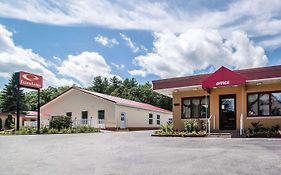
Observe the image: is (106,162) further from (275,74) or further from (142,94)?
(142,94)

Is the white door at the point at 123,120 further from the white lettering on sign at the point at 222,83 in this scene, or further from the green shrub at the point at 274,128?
the green shrub at the point at 274,128

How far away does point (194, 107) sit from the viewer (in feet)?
68.2

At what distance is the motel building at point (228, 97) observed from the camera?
1739cm

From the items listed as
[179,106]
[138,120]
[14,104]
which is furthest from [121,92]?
[179,106]

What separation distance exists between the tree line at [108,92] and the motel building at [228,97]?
16.6 metres

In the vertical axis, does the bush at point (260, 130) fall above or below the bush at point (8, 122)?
above

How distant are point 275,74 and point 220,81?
113 inches

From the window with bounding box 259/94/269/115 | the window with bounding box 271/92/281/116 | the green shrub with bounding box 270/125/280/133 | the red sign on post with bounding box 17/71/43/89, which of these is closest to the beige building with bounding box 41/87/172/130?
the red sign on post with bounding box 17/71/43/89

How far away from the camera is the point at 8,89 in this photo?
51.7 meters

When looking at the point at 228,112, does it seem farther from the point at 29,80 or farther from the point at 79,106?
the point at 79,106

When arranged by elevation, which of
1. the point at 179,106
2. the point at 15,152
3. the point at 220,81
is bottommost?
the point at 15,152

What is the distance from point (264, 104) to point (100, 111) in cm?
1873

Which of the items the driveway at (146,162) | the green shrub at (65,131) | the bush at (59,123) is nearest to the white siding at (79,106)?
the bush at (59,123)

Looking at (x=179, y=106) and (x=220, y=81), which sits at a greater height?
(x=220, y=81)
